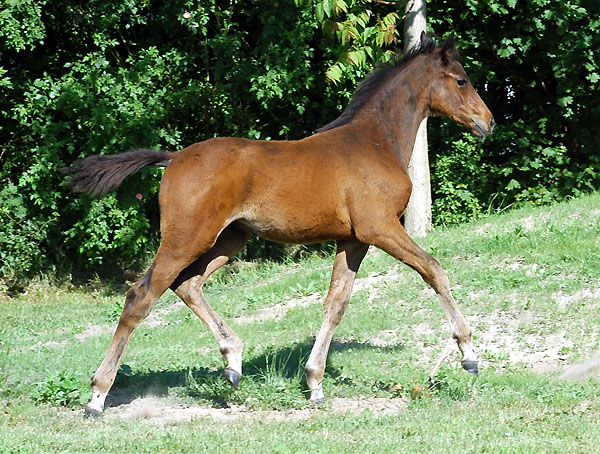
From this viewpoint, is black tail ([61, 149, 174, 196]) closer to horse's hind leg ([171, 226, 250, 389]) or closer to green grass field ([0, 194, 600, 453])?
horse's hind leg ([171, 226, 250, 389])

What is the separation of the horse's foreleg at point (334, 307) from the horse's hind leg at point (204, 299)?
60 centimetres

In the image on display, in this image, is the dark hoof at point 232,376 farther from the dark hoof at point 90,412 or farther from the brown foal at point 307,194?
the dark hoof at point 90,412

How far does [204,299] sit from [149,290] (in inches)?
21.8

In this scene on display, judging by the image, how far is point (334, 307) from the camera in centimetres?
653

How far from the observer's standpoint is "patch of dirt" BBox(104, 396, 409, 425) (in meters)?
5.96

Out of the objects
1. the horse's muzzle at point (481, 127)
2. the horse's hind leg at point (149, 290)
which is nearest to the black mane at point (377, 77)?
the horse's muzzle at point (481, 127)

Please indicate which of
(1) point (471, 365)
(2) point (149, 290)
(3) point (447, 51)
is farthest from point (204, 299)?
(3) point (447, 51)

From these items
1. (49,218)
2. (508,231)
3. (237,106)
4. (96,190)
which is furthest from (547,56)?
(96,190)

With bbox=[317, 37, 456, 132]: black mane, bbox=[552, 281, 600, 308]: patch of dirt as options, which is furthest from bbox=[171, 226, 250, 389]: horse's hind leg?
bbox=[552, 281, 600, 308]: patch of dirt

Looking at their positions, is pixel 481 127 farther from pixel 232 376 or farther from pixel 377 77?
pixel 232 376

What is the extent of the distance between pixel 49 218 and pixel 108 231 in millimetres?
1174

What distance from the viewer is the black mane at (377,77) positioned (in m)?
6.76

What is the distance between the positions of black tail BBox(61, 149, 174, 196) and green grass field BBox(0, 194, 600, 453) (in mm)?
1616

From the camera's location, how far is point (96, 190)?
6.22 m
